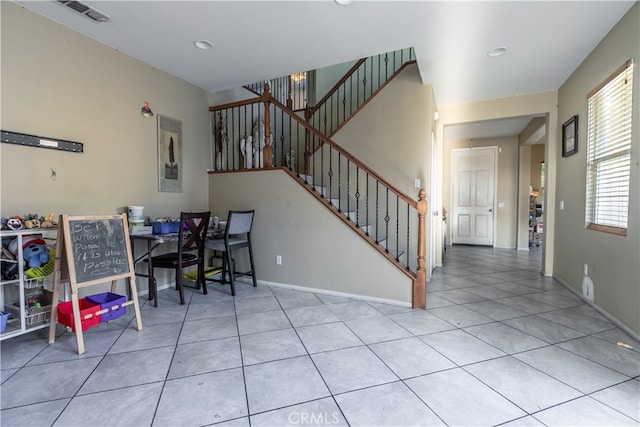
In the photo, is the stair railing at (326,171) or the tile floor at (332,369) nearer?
the tile floor at (332,369)

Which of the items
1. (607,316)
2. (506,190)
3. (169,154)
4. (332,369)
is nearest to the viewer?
(332,369)

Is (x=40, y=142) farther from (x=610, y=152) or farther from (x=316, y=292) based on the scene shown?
(x=610, y=152)

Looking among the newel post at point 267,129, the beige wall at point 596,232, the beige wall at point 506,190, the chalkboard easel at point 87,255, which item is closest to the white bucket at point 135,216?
Result: the chalkboard easel at point 87,255

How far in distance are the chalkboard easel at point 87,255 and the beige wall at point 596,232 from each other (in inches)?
159

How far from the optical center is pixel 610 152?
8.91 ft

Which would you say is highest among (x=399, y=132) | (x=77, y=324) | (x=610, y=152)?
(x=399, y=132)

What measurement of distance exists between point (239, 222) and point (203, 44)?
1.95 m

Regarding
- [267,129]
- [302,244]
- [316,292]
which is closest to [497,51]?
[267,129]

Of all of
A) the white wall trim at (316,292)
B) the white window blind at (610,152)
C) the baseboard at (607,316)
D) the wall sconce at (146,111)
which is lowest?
the white wall trim at (316,292)

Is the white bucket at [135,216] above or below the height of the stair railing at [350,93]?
below

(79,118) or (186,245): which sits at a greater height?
(79,118)

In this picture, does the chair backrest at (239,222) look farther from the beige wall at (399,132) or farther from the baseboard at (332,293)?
the beige wall at (399,132)

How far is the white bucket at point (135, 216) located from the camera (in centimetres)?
319
